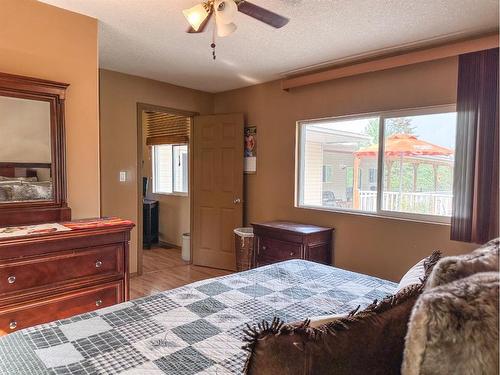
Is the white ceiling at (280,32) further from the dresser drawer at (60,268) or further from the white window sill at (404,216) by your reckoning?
the dresser drawer at (60,268)

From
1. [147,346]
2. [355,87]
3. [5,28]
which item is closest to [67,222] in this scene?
[5,28]

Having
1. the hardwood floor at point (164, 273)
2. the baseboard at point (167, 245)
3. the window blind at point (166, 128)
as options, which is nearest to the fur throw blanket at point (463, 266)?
the hardwood floor at point (164, 273)

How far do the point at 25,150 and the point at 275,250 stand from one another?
8.05 ft

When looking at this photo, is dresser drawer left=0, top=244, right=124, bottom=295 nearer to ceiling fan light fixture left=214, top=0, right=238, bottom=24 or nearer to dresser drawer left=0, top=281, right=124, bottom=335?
dresser drawer left=0, top=281, right=124, bottom=335

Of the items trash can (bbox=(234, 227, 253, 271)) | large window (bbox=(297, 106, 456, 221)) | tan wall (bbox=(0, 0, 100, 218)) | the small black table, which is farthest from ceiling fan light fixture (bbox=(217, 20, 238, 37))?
the small black table

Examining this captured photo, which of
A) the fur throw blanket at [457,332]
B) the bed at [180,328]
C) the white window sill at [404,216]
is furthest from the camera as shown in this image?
the white window sill at [404,216]

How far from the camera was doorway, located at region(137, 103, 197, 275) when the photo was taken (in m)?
5.38

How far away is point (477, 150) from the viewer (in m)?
2.61

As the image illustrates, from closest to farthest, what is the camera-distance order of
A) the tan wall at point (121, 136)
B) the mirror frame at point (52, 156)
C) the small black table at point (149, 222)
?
the mirror frame at point (52, 156) < the tan wall at point (121, 136) < the small black table at point (149, 222)

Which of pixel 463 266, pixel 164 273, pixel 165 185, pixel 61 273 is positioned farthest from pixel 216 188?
pixel 463 266

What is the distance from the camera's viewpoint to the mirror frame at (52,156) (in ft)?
7.31

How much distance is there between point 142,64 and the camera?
3615 mm

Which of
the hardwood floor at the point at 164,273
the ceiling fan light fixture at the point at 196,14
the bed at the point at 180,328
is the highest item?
the ceiling fan light fixture at the point at 196,14

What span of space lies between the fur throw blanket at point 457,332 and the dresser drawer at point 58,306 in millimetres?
2084
